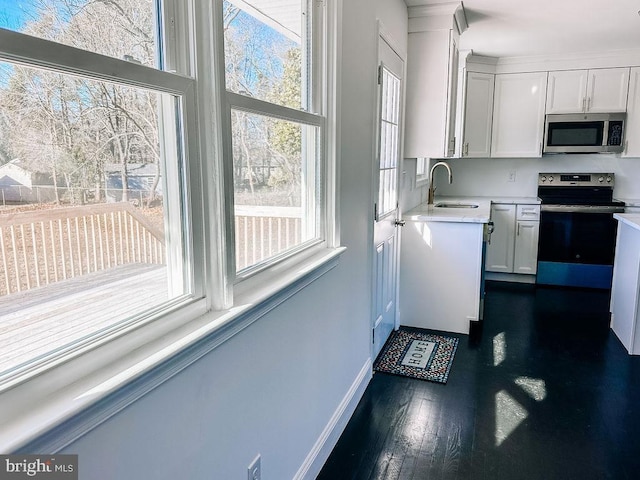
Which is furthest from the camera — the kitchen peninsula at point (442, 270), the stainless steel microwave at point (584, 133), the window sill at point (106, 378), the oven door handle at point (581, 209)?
the stainless steel microwave at point (584, 133)

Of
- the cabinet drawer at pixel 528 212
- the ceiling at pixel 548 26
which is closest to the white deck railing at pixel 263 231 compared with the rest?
the ceiling at pixel 548 26

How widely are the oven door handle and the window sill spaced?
4007mm

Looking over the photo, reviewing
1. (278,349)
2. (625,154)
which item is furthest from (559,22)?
(278,349)

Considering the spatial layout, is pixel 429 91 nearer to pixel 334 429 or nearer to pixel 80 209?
pixel 334 429

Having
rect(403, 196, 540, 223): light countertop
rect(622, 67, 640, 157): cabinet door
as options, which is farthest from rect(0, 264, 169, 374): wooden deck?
rect(622, 67, 640, 157): cabinet door

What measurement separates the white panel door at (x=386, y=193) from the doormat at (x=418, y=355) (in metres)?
0.08

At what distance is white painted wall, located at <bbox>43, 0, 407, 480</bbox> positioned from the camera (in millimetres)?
909

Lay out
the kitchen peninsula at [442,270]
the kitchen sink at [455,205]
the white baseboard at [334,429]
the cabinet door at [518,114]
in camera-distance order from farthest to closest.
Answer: the cabinet door at [518,114] < the kitchen sink at [455,205] < the kitchen peninsula at [442,270] < the white baseboard at [334,429]

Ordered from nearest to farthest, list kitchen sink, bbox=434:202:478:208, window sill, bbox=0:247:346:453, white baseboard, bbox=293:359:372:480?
1. window sill, bbox=0:247:346:453
2. white baseboard, bbox=293:359:372:480
3. kitchen sink, bbox=434:202:478:208

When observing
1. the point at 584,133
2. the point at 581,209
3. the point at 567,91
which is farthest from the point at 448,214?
the point at 567,91

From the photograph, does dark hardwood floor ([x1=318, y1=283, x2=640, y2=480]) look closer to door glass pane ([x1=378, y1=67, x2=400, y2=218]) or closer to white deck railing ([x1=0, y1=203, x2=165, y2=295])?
door glass pane ([x1=378, y1=67, x2=400, y2=218])

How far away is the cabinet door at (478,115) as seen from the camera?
4.59 meters

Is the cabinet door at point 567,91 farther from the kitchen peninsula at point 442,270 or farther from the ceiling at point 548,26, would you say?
the kitchen peninsula at point 442,270

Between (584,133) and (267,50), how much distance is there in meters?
4.12
